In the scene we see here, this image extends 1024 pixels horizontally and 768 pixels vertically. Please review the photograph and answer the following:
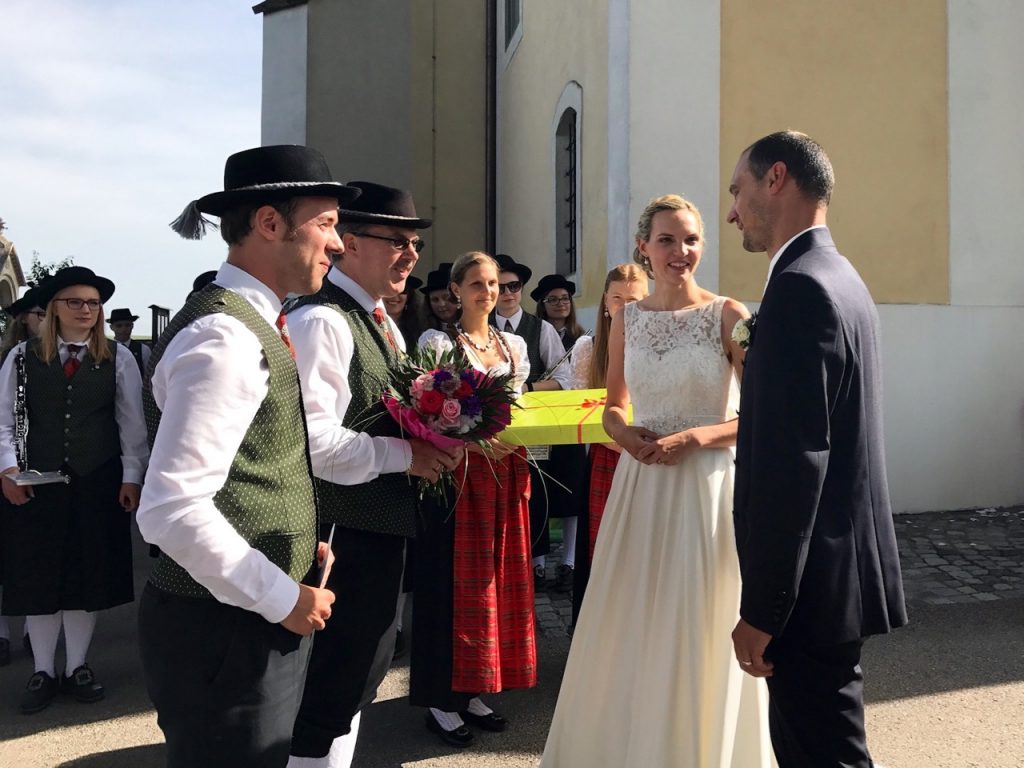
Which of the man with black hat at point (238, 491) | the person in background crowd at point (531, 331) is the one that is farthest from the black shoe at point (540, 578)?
the man with black hat at point (238, 491)

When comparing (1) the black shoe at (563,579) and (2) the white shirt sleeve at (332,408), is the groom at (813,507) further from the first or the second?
(1) the black shoe at (563,579)

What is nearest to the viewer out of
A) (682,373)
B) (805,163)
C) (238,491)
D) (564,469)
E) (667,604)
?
(238,491)

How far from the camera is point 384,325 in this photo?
120 inches

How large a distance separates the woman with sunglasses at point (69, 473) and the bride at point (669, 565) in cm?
274

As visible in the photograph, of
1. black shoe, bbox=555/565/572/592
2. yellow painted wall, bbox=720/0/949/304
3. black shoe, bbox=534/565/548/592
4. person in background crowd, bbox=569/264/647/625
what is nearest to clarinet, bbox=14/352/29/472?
person in background crowd, bbox=569/264/647/625

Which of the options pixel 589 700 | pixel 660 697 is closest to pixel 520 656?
pixel 589 700

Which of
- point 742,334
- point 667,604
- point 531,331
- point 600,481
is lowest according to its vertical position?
point 667,604

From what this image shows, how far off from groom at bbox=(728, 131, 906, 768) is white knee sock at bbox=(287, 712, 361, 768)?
1.38 meters

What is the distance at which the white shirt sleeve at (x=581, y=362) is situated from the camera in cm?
532

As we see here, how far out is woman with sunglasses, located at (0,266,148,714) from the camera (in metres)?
4.57

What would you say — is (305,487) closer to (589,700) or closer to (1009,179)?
(589,700)

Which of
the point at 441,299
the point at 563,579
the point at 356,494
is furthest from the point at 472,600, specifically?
the point at 441,299

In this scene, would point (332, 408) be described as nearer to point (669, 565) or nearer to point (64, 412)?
point (669, 565)

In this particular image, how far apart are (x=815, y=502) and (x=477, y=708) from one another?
246cm
